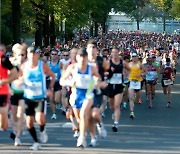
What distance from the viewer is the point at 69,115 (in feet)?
47.5

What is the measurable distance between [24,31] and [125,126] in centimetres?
4722

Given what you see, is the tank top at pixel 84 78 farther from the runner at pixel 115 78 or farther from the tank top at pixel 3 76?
the runner at pixel 115 78

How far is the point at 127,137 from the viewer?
1413cm

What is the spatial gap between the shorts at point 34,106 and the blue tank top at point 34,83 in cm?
7

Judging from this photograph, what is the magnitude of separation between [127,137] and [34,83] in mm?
3169

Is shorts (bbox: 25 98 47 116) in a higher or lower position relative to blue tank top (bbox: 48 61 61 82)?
lower

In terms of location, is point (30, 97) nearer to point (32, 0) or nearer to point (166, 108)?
point (166, 108)

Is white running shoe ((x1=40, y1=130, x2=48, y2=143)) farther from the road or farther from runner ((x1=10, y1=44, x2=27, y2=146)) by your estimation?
runner ((x1=10, y1=44, x2=27, y2=146))

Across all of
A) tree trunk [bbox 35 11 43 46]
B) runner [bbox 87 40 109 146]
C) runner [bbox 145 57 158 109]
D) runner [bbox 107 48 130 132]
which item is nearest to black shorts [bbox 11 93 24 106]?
runner [bbox 87 40 109 146]

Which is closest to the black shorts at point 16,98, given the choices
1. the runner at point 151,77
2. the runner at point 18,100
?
the runner at point 18,100

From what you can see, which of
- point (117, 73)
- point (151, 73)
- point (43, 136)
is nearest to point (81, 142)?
point (43, 136)

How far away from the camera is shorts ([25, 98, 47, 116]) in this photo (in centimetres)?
1170

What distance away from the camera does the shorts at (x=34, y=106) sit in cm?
1170

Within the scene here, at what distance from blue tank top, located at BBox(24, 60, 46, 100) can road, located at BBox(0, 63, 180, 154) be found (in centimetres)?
97
